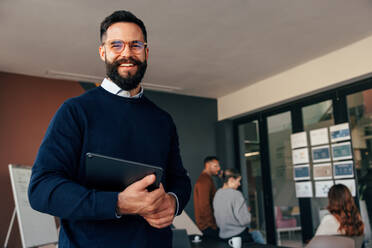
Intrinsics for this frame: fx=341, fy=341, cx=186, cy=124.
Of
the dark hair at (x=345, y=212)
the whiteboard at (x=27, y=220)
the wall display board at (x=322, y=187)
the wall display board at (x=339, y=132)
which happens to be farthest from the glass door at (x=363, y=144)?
the whiteboard at (x=27, y=220)

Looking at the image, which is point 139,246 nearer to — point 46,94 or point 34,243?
point 34,243

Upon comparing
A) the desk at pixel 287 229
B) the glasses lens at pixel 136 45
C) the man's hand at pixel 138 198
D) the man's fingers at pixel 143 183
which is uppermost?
the glasses lens at pixel 136 45

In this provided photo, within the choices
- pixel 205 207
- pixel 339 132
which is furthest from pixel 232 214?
pixel 339 132

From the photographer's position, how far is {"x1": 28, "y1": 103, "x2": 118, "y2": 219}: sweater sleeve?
0.78 metres

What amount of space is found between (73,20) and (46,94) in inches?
81.2

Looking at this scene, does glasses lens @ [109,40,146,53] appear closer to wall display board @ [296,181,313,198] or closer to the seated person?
the seated person

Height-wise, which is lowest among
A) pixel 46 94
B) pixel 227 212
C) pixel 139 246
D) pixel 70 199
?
pixel 227 212

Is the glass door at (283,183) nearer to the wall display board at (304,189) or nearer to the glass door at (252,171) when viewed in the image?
the wall display board at (304,189)

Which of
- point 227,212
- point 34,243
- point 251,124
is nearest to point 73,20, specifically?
point 34,243

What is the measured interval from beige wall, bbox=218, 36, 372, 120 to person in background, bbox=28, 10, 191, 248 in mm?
3834

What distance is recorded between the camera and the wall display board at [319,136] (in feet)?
15.6

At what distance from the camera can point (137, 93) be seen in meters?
1.07

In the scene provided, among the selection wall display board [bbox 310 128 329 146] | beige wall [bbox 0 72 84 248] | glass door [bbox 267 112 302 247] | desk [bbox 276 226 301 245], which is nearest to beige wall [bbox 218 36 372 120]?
glass door [bbox 267 112 302 247]

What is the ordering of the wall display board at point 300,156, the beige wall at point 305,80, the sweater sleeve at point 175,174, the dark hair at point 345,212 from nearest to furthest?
1. the sweater sleeve at point 175,174
2. the dark hair at point 345,212
3. the beige wall at point 305,80
4. the wall display board at point 300,156
